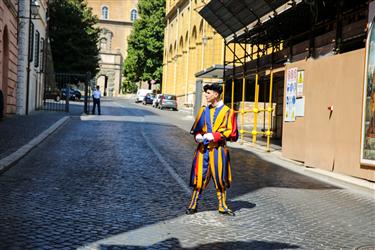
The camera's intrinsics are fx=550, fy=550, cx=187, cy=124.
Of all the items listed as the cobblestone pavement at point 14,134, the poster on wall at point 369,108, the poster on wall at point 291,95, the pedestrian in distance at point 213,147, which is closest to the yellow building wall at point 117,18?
the cobblestone pavement at point 14,134

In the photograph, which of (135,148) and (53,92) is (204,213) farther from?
(53,92)

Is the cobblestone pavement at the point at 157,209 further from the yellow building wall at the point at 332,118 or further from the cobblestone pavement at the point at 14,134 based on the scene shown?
the yellow building wall at the point at 332,118

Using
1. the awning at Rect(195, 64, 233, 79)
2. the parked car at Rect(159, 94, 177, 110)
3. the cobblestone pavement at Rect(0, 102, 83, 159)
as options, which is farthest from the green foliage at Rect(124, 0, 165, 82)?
the cobblestone pavement at Rect(0, 102, 83, 159)

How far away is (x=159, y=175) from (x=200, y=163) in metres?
3.40

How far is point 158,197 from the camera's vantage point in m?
8.22

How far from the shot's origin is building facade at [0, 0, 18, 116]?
21.9 metres

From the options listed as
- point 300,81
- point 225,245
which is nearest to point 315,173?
point 300,81

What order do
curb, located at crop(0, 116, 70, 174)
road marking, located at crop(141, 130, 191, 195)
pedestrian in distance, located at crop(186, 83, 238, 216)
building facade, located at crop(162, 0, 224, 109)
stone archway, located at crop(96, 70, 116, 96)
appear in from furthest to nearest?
stone archway, located at crop(96, 70, 116, 96), building facade, located at crop(162, 0, 224, 109), curb, located at crop(0, 116, 70, 174), road marking, located at crop(141, 130, 191, 195), pedestrian in distance, located at crop(186, 83, 238, 216)

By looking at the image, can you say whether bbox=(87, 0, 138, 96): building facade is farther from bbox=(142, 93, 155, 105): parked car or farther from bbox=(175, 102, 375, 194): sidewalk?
bbox=(175, 102, 375, 194): sidewalk

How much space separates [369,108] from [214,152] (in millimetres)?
5164

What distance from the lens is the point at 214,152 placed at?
720cm

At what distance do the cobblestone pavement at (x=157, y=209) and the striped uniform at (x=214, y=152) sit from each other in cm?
42

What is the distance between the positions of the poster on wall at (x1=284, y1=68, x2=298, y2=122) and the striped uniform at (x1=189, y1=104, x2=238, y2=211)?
27.1 feet

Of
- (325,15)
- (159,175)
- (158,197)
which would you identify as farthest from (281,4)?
(158,197)
